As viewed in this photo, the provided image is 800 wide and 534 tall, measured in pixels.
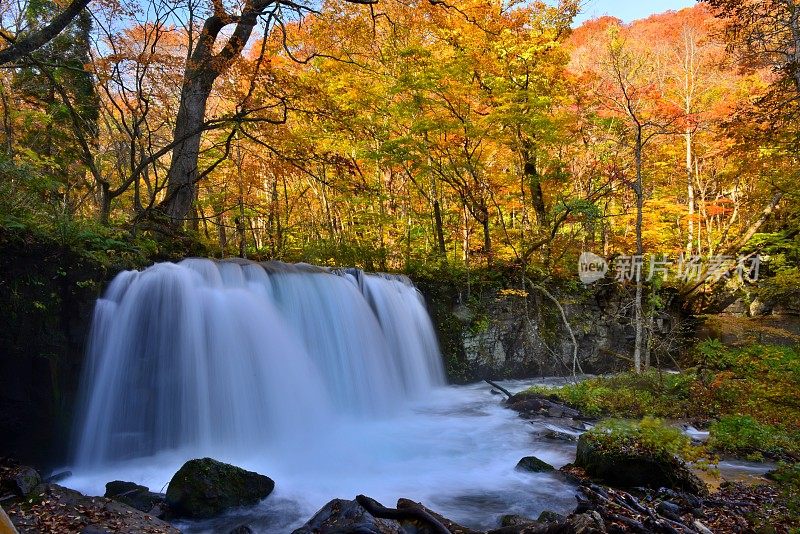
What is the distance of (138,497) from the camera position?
473 centimetres

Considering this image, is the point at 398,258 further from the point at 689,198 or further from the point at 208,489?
the point at 689,198

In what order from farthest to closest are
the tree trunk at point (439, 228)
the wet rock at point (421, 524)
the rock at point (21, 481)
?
the tree trunk at point (439, 228) → the rock at point (21, 481) → the wet rock at point (421, 524)

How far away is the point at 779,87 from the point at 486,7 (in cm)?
848

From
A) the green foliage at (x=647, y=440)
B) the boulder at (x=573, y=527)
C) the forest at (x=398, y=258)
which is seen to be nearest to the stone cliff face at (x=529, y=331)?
the forest at (x=398, y=258)

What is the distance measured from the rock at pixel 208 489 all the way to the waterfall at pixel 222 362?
5.68ft

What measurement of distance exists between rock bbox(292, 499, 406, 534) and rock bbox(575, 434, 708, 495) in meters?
2.65

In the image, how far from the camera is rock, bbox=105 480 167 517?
15.0ft

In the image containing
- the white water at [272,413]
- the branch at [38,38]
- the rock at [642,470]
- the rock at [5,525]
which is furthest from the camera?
the white water at [272,413]

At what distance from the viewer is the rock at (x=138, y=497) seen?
4.59 meters

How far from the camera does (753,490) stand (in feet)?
15.8

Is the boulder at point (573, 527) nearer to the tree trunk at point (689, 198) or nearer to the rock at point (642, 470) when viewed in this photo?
the rock at point (642, 470)

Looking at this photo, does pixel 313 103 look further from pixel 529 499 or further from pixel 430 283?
pixel 529 499

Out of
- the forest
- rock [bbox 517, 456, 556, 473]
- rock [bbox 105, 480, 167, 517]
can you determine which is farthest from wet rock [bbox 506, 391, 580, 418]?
rock [bbox 105, 480, 167, 517]

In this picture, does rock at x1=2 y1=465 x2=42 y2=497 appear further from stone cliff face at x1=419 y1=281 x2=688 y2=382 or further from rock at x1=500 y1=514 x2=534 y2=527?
stone cliff face at x1=419 y1=281 x2=688 y2=382
